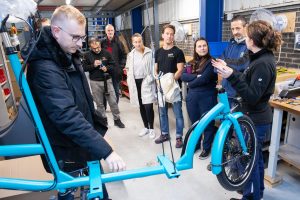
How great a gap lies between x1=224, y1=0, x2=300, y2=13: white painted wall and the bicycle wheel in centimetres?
201

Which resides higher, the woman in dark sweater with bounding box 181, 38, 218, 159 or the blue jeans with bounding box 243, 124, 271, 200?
the woman in dark sweater with bounding box 181, 38, 218, 159

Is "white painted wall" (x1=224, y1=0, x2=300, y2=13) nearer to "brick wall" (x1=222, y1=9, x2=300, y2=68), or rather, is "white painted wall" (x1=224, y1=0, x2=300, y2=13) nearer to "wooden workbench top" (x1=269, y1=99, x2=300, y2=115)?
"brick wall" (x1=222, y1=9, x2=300, y2=68)

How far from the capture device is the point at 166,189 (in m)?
2.19

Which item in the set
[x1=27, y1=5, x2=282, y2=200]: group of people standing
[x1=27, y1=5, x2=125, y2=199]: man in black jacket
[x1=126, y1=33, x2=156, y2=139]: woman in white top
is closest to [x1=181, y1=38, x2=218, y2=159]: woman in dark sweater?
[x1=27, y1=5, x2=282, y2=200]: group of people standing

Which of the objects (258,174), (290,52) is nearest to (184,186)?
(258,174)

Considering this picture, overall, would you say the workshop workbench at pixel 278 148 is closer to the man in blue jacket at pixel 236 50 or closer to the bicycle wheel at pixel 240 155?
the man in blue jacket at pixel 236 50

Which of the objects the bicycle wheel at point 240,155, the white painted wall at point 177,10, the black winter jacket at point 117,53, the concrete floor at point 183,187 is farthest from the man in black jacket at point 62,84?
the white painted wall at point 177,10

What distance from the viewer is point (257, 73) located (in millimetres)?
1583

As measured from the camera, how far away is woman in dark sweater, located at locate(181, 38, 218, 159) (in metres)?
2.46

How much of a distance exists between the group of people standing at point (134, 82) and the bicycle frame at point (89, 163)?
79 mm

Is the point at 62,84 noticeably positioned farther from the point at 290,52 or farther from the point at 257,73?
the point at 290,52

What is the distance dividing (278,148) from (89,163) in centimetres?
177

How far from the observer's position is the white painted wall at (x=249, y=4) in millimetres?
2871

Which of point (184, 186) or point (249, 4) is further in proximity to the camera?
point (249, 4)
